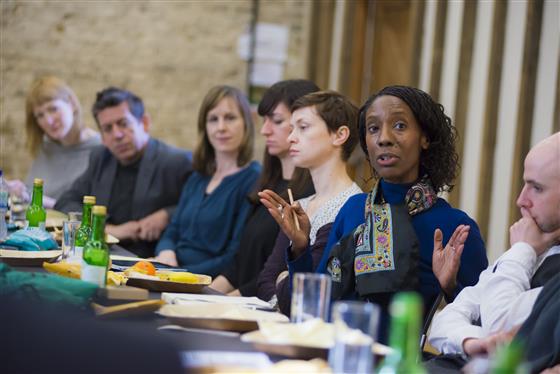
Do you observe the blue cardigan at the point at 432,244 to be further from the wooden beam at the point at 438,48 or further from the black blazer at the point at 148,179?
the wooden beam at the point at 438,48

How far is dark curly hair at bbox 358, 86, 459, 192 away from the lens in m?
2.93

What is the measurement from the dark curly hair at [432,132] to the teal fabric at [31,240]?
4.47ft

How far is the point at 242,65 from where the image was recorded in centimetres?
895

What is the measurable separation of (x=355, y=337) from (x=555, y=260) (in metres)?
0.90

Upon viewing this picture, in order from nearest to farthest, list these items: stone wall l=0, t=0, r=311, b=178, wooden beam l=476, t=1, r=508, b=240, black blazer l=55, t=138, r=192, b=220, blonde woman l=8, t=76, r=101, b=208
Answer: black blazer l=55, t=138, r=192, b=220 < wooden beam l=476, t=1, r=508, b=240 < blonde woman l=8, t=76, r=101, b=208 < stone wall l=0, t=0, r=311, b=178

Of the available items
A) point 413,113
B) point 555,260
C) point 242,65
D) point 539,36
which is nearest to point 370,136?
point 413,113

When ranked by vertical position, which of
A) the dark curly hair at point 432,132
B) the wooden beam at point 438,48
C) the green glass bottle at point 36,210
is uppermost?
the wooden beam at point 438,48

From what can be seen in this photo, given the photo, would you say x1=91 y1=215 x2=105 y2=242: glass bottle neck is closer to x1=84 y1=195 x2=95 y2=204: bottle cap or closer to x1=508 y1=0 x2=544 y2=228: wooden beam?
x1=84 y1=195 x2=95 y2=204: bottle cap

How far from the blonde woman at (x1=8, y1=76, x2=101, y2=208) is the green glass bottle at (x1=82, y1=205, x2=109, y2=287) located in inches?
150

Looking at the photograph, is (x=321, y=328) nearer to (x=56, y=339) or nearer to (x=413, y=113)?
(x=56, y=339)

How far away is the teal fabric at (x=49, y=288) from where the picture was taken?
2139mm

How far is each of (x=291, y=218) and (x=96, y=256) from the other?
0.72 meters

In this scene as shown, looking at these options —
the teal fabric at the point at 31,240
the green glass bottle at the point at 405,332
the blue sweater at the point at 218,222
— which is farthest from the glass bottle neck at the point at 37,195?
the green glass bottle at the point at 405,332

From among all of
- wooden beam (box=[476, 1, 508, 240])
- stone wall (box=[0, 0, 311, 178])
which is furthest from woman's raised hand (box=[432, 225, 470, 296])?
stone wall (box=[0, 0, 311, 178])
